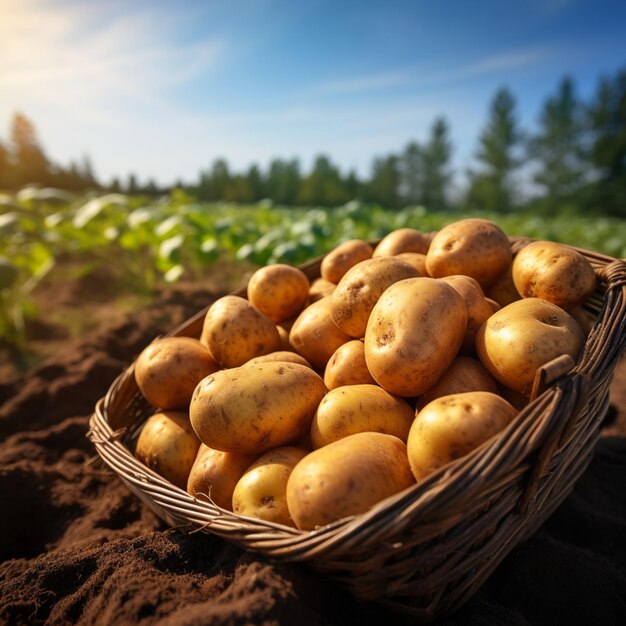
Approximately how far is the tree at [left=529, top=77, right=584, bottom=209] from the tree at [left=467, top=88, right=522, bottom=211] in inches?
83.8

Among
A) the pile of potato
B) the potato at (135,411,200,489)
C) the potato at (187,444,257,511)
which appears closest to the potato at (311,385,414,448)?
the pile of potato

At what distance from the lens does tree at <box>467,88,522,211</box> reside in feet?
132

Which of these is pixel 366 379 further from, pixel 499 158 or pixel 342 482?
pixel 499 158

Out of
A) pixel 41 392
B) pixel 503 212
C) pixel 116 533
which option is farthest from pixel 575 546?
pixel 503 212

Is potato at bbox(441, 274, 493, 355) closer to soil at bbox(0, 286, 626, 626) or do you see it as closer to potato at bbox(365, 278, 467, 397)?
potato at bbox(365, 278, 467, 397)

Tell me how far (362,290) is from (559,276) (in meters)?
0.78

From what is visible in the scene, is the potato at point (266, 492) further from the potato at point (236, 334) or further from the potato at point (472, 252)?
the potato at point (472, 252)

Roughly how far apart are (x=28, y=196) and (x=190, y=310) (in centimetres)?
365

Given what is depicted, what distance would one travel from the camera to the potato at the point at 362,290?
178 centimetres

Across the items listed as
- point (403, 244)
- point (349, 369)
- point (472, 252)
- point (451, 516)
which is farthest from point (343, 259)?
point (451, 516)

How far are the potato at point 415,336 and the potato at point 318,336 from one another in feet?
1.24

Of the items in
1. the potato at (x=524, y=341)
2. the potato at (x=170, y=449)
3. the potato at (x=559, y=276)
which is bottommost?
the potato at (x=170, y=449)

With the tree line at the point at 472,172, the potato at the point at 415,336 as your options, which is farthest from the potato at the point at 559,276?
the tree line at the point at 472,172

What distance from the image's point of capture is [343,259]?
238cm
